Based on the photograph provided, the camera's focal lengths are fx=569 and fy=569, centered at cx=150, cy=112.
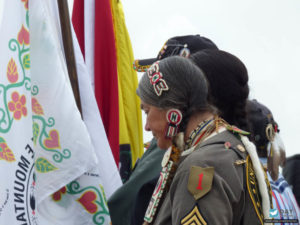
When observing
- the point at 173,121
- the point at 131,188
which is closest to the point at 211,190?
the point at 173,121

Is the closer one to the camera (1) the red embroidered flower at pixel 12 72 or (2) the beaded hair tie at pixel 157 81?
(2) the beaded hair tie at pixel 157 81

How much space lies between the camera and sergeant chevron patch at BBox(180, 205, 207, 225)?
190 centimetres

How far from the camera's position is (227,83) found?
2443mm

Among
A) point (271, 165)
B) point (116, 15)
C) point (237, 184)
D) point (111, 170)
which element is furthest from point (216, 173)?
point (116, 15)

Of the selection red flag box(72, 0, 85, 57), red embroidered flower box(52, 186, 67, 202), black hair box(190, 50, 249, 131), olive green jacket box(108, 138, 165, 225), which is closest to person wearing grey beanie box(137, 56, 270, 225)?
black hair box(190, 50, 249, 131)

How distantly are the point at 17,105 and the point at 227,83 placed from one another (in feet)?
5.28

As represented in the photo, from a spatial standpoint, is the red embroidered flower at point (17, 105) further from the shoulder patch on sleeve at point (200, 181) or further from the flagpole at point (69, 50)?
the shoulder patch on sleeve at point (200, 181)

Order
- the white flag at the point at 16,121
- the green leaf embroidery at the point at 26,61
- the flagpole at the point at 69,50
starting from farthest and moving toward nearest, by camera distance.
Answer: the flagpole at the point at 69,50
the green leaf embroidery at the point at 26,61
the white flag at the point at 16,121

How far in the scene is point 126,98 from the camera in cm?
492

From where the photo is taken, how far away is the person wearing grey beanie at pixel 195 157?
6.36 ft

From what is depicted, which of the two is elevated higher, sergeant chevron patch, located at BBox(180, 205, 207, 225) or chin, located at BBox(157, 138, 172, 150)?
chin, located at BBox(157, 138, 172, 150)

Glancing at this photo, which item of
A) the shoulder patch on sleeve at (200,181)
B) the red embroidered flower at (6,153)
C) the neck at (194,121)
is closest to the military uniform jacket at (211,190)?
the shoulder patch on sleeve at (200,181)

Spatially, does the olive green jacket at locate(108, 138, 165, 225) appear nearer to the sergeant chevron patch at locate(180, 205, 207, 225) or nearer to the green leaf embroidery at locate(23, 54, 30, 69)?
the sergeant chevron patch at locate(180, 205, 207, 225)

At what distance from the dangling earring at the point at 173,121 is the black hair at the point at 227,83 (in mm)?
232
